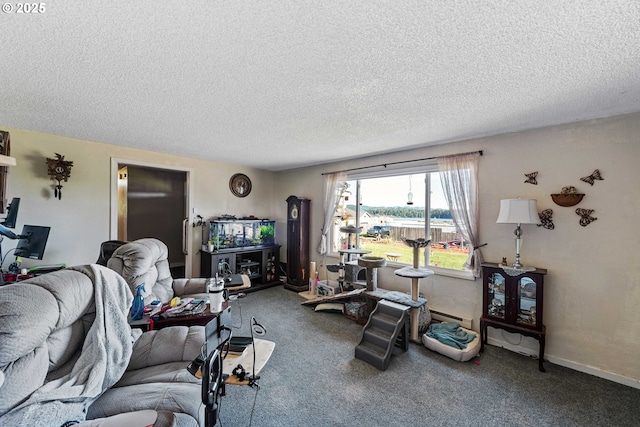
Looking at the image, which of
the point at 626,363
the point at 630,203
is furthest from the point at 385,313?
the point at 630,203

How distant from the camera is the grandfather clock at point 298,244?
473 centimetres

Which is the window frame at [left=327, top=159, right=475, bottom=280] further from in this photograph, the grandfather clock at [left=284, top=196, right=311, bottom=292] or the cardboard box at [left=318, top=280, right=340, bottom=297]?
the grandfather clock at [left=284, top=196, right=311, bottom=292]

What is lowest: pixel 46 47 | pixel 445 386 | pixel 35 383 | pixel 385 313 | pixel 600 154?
pixel 445 386

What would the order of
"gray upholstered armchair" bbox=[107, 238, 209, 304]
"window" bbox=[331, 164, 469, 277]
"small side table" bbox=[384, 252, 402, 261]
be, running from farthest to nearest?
"small side table" bbox=[384, 252, 402, 261] < "window" bbox=[331, 164, 469, 277] < "gray upholstered armchair" bbox=[107, 238, 209, 304]

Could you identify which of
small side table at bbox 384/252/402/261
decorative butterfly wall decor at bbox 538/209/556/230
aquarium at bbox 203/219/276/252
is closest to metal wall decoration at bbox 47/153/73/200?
aquarium at bbox 203/219/276/252

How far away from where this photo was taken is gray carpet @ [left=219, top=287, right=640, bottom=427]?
1803 millimetres

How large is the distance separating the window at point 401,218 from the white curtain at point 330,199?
0.11 meters

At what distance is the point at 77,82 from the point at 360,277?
3.63 metres

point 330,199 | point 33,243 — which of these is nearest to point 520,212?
point 330,199

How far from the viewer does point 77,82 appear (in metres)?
1.80

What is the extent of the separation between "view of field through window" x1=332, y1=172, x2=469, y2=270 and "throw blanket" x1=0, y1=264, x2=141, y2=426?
3203mm

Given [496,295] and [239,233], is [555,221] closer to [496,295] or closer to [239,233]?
[496,295]

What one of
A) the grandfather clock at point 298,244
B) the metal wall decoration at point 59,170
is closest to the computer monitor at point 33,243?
the metal wall decoration at point 59,170

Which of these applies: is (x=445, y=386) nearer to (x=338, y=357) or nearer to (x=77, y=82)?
(x=338, y=357)
